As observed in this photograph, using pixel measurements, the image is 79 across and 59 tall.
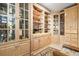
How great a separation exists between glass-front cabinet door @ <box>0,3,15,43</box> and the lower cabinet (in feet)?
0.37

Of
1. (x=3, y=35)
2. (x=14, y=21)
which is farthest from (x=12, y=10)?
(x=3, y=35)

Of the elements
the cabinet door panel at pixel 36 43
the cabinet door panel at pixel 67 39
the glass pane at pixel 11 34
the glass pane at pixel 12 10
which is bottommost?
the cabinet door panel at pixel 36 43

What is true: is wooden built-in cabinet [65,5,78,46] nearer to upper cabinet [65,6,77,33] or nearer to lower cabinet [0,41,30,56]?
upper cabinet [65,6,77,33]

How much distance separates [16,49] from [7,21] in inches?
17.7

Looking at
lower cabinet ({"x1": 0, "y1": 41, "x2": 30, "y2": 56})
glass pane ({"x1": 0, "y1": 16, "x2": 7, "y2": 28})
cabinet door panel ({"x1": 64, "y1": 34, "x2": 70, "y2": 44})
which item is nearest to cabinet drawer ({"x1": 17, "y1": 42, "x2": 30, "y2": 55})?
lower cabinet ({"x1": 0, "y1": 41, "x2": 30, "y2": 56})

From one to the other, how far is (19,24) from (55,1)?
69cm

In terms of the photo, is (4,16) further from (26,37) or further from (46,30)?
(46,30)

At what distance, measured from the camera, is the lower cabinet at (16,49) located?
1865 millimetres

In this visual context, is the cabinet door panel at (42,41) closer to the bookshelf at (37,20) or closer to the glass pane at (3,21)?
the bookshelf at (37,20)

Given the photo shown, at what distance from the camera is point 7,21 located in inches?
74.5

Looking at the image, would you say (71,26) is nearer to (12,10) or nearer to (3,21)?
(12,10)

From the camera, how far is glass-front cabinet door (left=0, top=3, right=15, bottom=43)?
1.86 m

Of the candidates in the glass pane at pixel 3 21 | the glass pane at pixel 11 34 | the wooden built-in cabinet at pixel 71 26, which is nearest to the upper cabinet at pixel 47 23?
the wooden built-in cabinet at pixel 71 26

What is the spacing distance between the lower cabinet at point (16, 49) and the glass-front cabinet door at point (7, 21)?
113 millimetres
